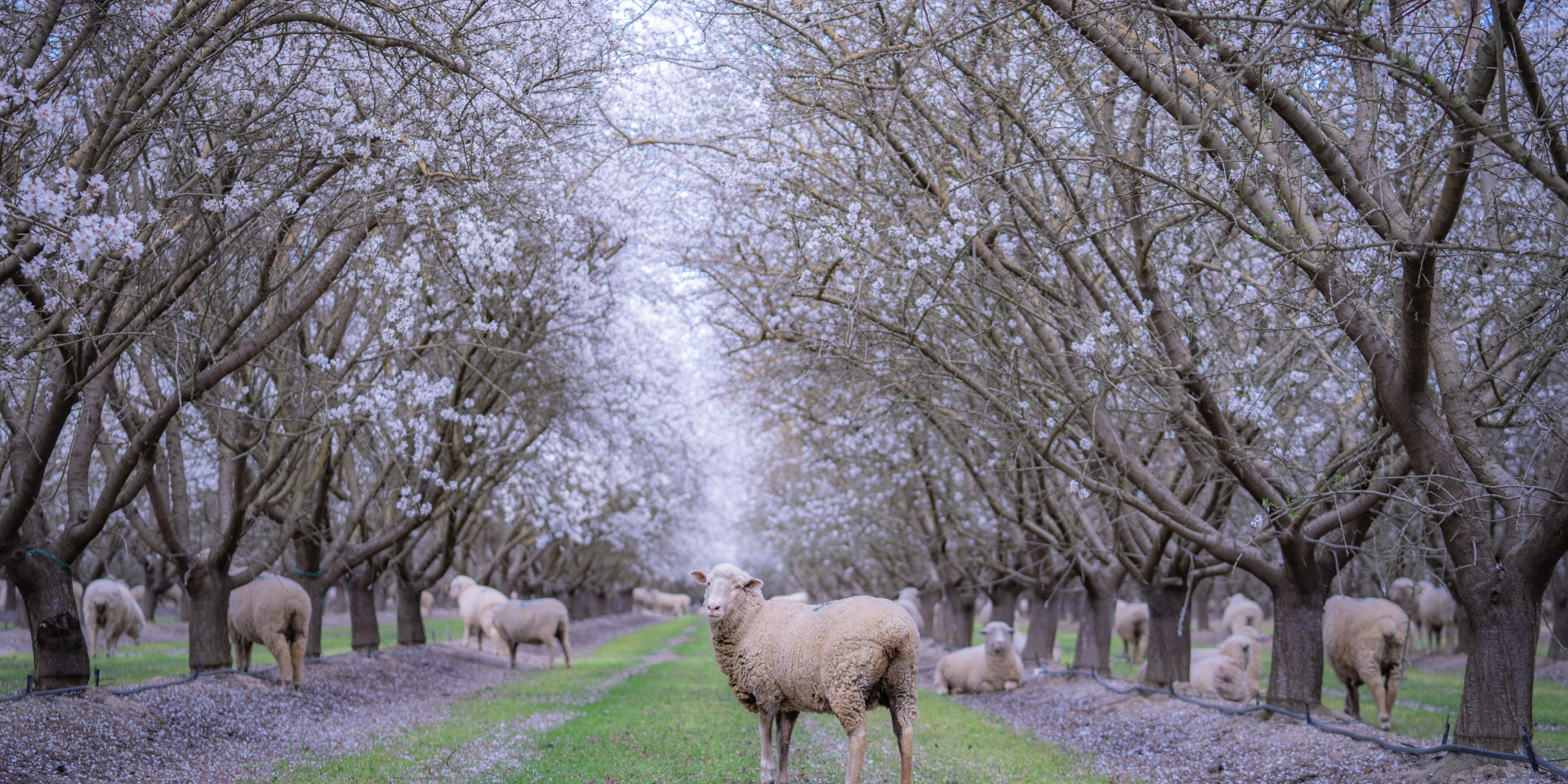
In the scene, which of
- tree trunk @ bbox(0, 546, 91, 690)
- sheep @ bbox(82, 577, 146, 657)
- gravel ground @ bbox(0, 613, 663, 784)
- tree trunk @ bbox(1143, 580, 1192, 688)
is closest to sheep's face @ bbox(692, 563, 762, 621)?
gravel ground @ bbox(0, 613, 663, 784)

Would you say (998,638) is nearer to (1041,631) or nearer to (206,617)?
(1041,631)

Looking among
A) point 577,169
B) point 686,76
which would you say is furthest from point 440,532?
point 686,76

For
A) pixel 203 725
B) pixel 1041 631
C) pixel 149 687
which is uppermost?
pixel 149 687

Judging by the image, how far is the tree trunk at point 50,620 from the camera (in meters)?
11.4

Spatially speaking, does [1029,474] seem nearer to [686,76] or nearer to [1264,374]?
[1264,374]

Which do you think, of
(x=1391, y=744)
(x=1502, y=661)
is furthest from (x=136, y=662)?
(x=1502, y=661)

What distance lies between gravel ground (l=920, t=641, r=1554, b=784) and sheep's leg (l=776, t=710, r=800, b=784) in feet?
12.5

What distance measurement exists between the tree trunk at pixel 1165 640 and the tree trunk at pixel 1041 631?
21.4 ft

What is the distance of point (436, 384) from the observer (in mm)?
15734

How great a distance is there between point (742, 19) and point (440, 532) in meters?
16.3

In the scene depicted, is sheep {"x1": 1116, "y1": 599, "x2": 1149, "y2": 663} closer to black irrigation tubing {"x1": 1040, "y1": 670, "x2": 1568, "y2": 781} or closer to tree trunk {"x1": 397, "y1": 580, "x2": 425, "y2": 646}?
black irrigation tubing {"x1": 1040, "y1": 670, "x2": 1568, "y2": 781}

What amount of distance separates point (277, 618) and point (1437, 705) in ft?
67.2

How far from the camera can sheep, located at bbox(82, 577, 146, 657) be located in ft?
79.2

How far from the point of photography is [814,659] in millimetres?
8430
